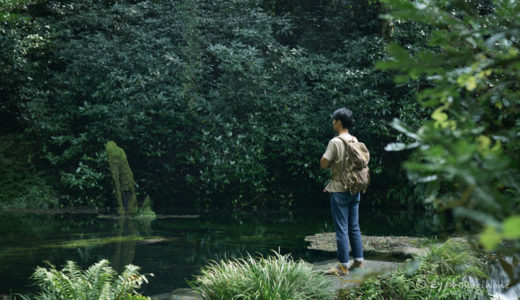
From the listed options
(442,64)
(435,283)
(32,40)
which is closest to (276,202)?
(32,40)

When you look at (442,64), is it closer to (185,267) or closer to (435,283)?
(435,283)

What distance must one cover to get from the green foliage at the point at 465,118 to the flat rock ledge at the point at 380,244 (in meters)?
6.40

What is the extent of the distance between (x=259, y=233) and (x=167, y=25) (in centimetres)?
788

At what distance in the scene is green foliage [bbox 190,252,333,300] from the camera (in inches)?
206

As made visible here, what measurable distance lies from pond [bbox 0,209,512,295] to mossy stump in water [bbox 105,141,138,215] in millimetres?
896

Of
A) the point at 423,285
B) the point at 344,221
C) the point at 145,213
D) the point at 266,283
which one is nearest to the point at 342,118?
the point at 344,221

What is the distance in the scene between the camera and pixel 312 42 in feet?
57.8

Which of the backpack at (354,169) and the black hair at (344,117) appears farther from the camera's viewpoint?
the black hair at (344,117)

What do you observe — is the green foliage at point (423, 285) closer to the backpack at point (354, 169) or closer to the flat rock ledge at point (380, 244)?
the backpack at point (354, 169)

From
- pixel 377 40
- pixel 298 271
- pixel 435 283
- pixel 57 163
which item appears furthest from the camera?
pixel 57 163

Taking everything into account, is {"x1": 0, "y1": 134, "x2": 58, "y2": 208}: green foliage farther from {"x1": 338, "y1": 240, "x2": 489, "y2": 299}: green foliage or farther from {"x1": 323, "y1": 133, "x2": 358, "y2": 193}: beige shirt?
{"x1": 338, "y1": 240, "x2": 489, "y2": 299}: green foliage

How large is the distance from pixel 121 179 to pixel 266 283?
10.9m

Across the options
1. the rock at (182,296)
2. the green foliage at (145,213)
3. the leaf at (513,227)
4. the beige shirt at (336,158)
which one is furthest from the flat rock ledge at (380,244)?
the leaf at (513,227)

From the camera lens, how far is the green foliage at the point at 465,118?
165 cm
